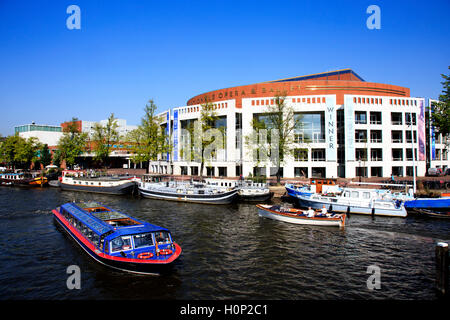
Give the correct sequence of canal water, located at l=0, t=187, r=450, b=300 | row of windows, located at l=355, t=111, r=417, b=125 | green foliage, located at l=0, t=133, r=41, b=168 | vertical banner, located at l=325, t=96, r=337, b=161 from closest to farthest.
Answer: canal water, located at l=0, t=187, r=450, b=300
vertical banner, located at l=325, t=96, r=337, b=161
row of windows, located at l=355, t=111, r=417, b=125
green foliage, located at l=0, t=133, r=41, b=168

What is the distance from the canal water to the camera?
1517cm

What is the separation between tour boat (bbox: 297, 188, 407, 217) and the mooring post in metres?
19.4

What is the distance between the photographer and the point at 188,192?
4256cm

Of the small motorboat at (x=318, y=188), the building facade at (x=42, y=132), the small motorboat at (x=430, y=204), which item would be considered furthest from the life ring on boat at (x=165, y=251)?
the building facade at (x=42, y=132)

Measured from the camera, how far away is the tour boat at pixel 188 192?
4066 cm

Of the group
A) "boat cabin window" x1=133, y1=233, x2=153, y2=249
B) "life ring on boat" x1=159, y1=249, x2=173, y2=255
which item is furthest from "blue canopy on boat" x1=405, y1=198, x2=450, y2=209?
"boat cabin window" x1=133, y1=233, x2=153, y2=249

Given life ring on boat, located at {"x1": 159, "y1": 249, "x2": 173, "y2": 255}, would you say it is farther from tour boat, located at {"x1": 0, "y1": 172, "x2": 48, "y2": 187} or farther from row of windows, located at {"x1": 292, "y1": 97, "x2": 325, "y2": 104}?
tour boat, located at {"x1": 0, "y1": 172, "x2": 48, "y2": 187}

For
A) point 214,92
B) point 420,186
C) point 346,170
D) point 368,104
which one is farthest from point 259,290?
point 214,92

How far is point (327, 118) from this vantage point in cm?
6062

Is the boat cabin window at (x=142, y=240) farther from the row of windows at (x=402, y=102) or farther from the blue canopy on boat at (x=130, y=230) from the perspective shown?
the row of windows at (x=402, y=102)

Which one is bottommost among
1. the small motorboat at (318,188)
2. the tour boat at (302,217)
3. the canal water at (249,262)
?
the canal water at (249,262)

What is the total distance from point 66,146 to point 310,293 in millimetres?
90699

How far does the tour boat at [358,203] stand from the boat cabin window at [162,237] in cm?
2310
